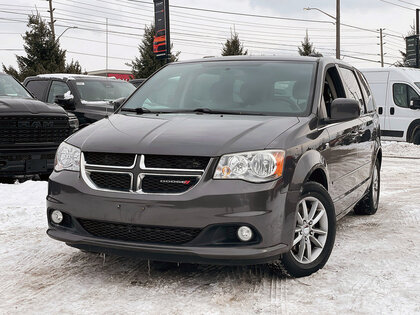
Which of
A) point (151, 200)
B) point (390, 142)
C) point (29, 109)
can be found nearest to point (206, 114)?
point (151, 200)

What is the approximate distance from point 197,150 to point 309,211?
42.5 inches

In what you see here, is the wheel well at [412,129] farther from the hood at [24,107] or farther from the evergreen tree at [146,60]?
the evergreen tree at [146,60]

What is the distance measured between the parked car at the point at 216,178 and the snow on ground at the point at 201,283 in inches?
9.7

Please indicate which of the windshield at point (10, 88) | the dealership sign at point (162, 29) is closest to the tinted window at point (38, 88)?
the windshield at point (10, 88)

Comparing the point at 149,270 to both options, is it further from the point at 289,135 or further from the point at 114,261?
the point at 289,135

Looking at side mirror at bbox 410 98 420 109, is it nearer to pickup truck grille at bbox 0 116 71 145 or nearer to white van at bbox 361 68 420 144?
white van at bbox 361 68 420 144

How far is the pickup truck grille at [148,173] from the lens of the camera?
12.2ft

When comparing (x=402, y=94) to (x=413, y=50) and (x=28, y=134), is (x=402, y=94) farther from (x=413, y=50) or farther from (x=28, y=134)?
(x=413, y=50)

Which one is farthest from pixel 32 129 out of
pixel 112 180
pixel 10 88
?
pixel 112 180

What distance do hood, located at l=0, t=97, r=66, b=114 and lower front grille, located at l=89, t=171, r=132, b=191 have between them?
16.7ft

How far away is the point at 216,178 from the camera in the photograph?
3709mm

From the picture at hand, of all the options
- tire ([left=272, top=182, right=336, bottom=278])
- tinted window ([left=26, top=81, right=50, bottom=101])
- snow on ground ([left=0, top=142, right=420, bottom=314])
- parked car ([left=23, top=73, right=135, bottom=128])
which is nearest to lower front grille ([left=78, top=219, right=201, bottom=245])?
snow on ground ([left=0, top=142, right=420, bottom=314])

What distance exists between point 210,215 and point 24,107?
601 centimetres

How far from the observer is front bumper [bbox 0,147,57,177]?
8406 mm
